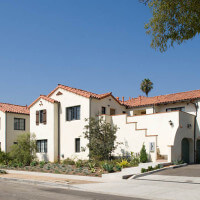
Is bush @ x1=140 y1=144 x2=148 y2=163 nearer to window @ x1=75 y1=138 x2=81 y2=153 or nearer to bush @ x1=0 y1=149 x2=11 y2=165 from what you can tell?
window @ x1=75 y1=138 x2=81 y2=153

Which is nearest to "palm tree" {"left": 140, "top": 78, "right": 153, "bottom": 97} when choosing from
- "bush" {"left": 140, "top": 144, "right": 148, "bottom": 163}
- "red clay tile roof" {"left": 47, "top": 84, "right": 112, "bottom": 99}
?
"red clay tile roof" {"left": 47, "top": 84, "right": 112, "bottom": 99}

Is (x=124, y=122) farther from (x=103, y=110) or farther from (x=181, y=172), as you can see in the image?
(x=181, y=172)

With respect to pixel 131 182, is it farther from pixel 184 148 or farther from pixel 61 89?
pixel 61 89

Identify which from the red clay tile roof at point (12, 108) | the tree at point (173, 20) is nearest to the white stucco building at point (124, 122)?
the red clay tile roof at point (12, 108)

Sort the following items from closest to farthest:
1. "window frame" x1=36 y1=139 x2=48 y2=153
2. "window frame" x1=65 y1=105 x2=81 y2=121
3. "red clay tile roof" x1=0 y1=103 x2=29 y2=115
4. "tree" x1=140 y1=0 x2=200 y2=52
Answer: "tree" x1=140 y1=0 x2=200 y2=52
"window frame" x1=65 y1=105 x2=81 y2=121
"window frame" x1=36 y1=139 x2=48 y2=153
"red clay tile roof" x1=0 y1=103 x2=29 y2=115

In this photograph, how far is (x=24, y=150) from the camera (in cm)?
2917

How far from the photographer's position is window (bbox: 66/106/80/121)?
28.4 m

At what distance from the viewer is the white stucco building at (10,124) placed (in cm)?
3378

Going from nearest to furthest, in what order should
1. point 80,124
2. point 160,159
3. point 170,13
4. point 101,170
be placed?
1. point 170,13
2. point 101,170
3. point 160,159
4. point 80,124

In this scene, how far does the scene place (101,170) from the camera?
21078 mm

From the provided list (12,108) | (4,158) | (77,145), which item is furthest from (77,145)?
(12,108)

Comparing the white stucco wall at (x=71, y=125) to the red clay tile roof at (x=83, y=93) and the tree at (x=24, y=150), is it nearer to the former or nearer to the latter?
the red clay tile roof at (x=83, y=93)

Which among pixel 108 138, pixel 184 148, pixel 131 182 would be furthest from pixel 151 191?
pixel 184 148

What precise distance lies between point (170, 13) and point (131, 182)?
31.0 feet
